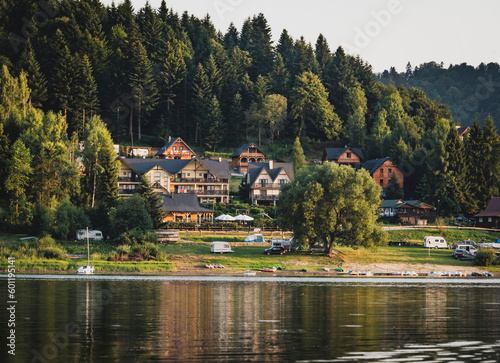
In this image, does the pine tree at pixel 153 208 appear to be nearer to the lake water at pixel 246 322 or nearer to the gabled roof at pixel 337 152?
the lake water at pixel 246 322

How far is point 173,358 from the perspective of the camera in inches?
1017

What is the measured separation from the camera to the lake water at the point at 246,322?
2725 centimetres

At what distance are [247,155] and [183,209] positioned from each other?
41.9 metres

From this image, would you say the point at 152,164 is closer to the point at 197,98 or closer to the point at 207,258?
the point at 197,98

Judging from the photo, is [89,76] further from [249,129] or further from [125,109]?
[249,129]

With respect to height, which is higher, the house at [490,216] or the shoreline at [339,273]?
the house at [490,216]

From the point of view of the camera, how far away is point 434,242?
89.9 metres

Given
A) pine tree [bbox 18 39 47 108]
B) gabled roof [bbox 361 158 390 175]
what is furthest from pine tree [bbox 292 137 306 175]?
pine tree [bbox 18 39 47 108]

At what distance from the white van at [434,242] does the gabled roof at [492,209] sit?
19004 mm

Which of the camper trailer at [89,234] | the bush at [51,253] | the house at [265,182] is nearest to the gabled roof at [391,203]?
the house at [265,182]

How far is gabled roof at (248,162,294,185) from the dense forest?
2070cm

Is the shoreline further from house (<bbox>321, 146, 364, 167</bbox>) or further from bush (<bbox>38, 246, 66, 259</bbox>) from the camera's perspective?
house (<bbox>321, 146, 364, 167</bbox>)

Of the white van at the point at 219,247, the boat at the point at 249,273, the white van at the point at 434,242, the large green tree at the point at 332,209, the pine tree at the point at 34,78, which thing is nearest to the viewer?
the boat at the point at 249,273

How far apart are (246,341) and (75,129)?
107124 millimetres
